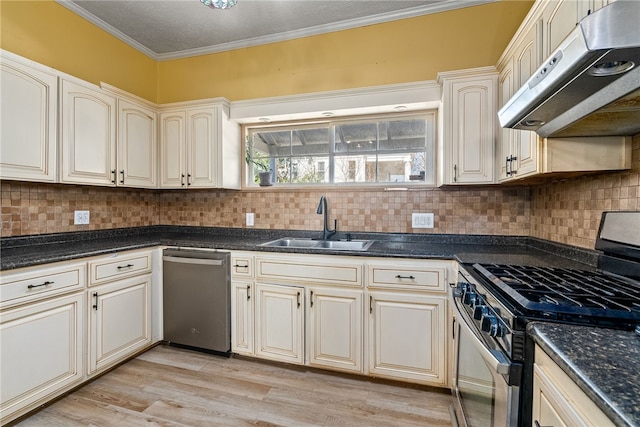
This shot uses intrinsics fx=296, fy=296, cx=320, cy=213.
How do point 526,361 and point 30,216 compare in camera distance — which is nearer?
point 526,361

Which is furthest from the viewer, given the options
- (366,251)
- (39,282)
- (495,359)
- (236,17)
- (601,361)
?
(236,17)

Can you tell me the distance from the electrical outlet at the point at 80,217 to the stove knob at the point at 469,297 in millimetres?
2855

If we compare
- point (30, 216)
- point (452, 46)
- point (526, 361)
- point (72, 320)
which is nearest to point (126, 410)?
point (72, 320)

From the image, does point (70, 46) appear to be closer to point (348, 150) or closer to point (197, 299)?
point (197, 299)

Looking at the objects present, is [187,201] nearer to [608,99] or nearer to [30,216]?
[30,216]

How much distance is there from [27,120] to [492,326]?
274 cm

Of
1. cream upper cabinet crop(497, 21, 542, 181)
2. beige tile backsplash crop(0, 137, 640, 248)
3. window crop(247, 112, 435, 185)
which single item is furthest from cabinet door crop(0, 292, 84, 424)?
cream upper cabinet crop(497, 21, 542, 181)

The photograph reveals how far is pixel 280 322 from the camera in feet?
7.06

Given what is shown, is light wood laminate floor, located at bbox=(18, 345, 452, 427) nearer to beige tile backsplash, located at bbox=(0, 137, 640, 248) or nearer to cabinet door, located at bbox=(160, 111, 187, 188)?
beige tile backsplash, located at bbox=(0, 137, 640, 248)

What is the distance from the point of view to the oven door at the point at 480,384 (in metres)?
0.89

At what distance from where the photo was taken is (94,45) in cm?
252

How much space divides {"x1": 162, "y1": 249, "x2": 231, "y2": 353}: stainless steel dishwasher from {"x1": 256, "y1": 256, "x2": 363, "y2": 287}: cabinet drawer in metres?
0.32

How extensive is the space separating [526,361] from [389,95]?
1.98m

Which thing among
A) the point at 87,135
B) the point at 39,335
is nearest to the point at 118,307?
the point at 39,335
